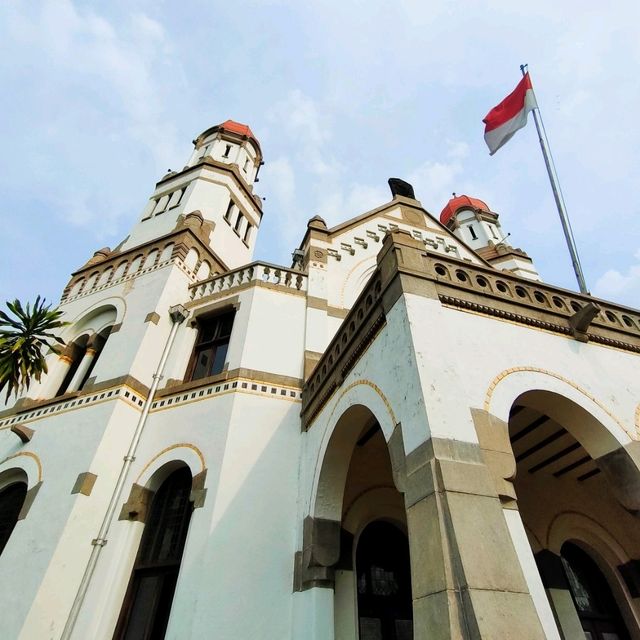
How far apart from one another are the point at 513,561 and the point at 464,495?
24.3 inches

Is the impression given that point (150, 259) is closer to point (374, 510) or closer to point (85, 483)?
point (85, 483)

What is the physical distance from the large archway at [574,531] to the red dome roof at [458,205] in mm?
18531

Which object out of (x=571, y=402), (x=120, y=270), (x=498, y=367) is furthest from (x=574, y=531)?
(x=120, y=270)

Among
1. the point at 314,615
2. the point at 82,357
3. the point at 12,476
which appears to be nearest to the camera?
the point at 314,615

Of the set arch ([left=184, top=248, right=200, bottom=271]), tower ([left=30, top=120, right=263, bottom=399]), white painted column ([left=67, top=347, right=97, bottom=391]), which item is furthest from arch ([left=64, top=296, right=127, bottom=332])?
arch ([left=184, top=248, right=200, bottom=271])

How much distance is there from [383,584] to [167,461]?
15.6 ft

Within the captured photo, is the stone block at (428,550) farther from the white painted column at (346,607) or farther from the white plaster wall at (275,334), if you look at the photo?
the white plaster wall at (275,334)

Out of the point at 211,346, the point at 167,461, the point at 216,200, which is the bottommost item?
the point at 167,461

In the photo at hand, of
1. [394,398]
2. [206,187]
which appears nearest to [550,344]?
[394,398]

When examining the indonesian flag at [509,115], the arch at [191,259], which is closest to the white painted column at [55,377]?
the arch at [191,259]

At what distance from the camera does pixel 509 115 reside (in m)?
12.1

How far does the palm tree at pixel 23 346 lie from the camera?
33.6ft

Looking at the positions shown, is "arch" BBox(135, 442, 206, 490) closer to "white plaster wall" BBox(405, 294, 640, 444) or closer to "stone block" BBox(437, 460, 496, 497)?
"white plaster wall" BBox(405, 294, 640, 444)

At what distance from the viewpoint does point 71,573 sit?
295 inches
